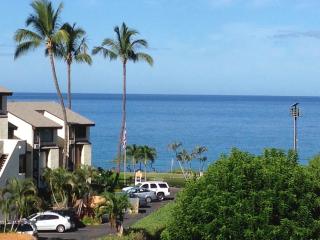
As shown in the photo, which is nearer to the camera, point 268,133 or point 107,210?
point 107,210

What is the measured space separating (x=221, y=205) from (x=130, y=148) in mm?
57227

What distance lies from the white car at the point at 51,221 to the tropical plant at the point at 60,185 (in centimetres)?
569

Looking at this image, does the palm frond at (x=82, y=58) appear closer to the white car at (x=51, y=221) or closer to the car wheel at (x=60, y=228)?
the white car at (x=51, y=221)

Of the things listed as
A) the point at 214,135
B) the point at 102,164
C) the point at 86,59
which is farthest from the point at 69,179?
the point at 214,135

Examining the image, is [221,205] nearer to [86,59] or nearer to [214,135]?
[86,59]

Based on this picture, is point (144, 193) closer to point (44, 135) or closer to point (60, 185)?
point (44, 135)

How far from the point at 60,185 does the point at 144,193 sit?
11083 millimetres

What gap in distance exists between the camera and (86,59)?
7338 cm

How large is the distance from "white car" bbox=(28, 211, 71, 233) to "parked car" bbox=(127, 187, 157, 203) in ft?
45.7

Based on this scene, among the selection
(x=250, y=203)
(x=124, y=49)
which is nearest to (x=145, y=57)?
(x=124, y=49)

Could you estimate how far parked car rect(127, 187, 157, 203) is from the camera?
6128 cm

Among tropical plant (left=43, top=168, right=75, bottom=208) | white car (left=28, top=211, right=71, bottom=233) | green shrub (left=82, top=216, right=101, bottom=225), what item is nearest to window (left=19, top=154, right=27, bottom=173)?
tropical plant (left=43, top=168, right=75, bottom=208)

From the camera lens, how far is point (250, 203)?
2922 cm

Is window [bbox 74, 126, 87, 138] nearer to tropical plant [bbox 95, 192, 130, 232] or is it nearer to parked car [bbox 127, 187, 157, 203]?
parked car [bbox 127, 187, 157, 203]
